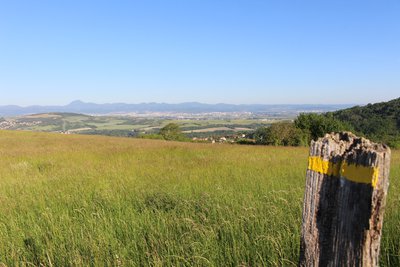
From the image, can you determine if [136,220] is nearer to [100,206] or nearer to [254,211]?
[100,206]

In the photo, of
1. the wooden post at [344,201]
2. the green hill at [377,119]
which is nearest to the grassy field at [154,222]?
the wooden post at [344,201]

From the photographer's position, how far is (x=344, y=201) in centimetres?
128

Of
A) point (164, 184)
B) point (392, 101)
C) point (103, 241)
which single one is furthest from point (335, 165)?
point (392, 101)

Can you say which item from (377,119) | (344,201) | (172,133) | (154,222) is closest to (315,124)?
(377,119)

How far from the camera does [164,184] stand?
6348 millimetres

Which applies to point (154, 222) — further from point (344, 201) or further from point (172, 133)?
point (172, 133)

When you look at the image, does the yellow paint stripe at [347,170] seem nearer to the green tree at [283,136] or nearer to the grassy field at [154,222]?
the grassy field at [154,222]

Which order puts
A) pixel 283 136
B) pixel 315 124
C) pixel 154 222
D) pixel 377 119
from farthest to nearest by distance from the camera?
pixel 377 119
pixel 315 124
pixel 283 136
pixel 154 222

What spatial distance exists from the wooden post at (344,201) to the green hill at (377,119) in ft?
125

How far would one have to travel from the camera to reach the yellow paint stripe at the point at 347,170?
1.18 meters

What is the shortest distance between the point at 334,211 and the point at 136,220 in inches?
123

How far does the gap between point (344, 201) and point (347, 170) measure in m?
0.13

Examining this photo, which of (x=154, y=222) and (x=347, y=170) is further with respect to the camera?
(x=154, y=222)

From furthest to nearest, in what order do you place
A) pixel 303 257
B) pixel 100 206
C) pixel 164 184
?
pixel 164 184, pixel 100 206, pixel 303 257
